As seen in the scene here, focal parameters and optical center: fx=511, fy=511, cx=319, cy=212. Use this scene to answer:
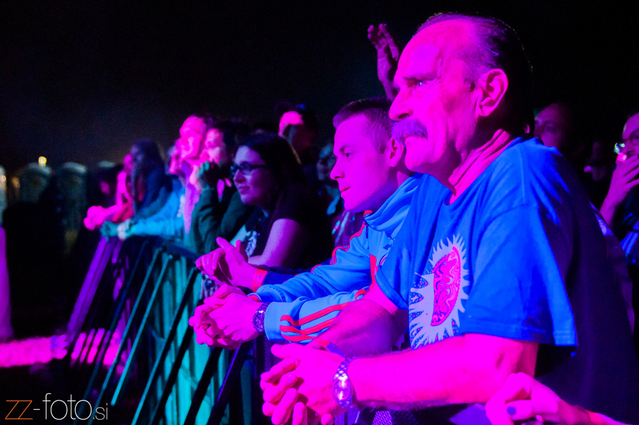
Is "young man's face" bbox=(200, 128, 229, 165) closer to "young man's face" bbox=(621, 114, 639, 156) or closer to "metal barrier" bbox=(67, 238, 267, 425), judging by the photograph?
"metal barrier" bbox=(67, 238, 267, 425)

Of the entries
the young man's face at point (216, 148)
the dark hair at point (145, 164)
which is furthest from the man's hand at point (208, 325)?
the dark hair at point (145, 164)

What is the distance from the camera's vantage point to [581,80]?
13.0ft

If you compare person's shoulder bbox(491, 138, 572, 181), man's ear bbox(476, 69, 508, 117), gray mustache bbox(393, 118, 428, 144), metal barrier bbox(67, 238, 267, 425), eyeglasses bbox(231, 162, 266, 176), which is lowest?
metal barrier bbox(67, 238, 267, 425)

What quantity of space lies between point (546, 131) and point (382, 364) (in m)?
1.83

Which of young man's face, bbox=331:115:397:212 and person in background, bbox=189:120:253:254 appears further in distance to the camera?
person in background, bbox=189:120:253:254

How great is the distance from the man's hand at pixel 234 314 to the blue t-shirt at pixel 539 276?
2.17 ft

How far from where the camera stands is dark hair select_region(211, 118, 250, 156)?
3.68 m

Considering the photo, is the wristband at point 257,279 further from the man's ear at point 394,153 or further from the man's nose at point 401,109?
the man's nose at point 401,109

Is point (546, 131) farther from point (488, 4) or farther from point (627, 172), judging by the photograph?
point (488, 4)

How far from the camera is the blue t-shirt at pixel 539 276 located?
0.74 m

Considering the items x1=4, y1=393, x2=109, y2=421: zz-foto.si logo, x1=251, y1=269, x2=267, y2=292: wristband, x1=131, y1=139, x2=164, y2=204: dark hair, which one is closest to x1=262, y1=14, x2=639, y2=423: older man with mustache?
x1=251, y1=269, x2=267, y2=292: wristband

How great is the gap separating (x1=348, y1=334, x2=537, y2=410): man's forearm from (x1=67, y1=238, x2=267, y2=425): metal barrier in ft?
3.35

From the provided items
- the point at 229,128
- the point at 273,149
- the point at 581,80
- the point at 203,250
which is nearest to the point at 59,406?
the point at 203,250

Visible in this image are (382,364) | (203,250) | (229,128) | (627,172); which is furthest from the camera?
(229,128)
